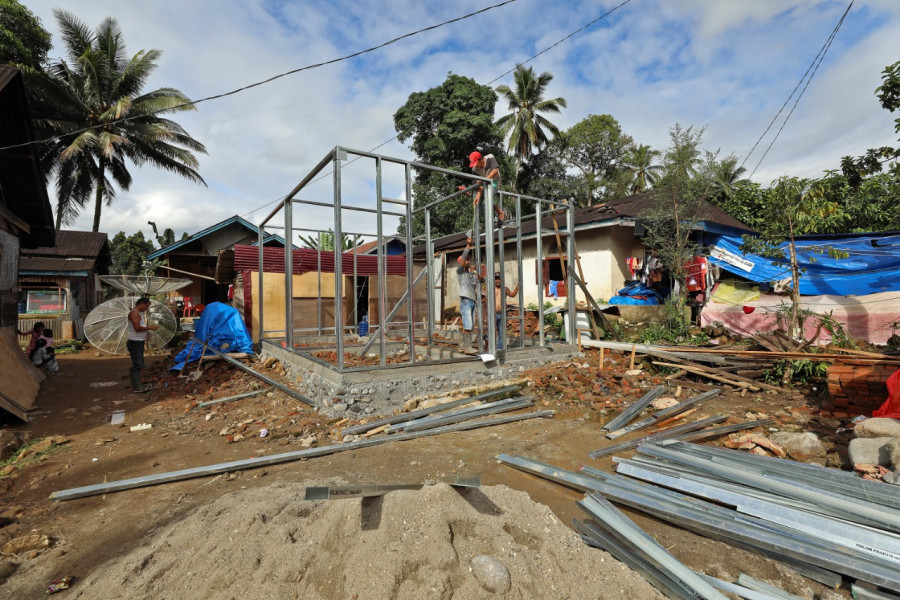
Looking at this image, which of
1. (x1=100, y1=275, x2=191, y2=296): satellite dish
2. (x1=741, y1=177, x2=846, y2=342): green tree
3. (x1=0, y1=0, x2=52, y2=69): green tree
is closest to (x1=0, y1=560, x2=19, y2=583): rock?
(x1=741, y1=177, x2=846, y2=342): green tree

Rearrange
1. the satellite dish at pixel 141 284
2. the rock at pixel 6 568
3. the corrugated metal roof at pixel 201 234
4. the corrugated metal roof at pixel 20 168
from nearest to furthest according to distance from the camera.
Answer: the rock at pixel 6 568, the corrugated metal roof at pixel 20 168, the satellite dish at pixel 141 284, the corrugated metal roof at pixel 201 234

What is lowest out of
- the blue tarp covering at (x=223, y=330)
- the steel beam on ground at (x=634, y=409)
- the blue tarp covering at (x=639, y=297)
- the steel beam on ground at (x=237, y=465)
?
the steel beam on ground at (x=237, y=465)

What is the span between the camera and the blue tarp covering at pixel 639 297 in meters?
11.7

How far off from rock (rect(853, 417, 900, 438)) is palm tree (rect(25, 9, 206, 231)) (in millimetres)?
20377

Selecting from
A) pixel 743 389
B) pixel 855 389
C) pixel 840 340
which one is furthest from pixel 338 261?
pixel 840 340

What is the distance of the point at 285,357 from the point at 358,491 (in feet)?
19.9

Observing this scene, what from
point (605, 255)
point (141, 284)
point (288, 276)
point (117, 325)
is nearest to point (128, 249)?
point (141, 284)

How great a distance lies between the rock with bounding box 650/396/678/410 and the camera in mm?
6102

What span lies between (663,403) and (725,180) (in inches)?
684

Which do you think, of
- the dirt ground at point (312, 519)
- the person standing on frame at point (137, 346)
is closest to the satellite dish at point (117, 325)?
the person standing on frame at point (137, 346)

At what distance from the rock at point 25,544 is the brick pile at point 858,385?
8.17m

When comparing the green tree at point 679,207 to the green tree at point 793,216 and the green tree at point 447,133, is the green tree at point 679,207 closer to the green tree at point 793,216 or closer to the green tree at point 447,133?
the green tree at point 793,216

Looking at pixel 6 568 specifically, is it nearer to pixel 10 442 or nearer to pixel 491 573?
pixel 491 573

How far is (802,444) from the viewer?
445cm
